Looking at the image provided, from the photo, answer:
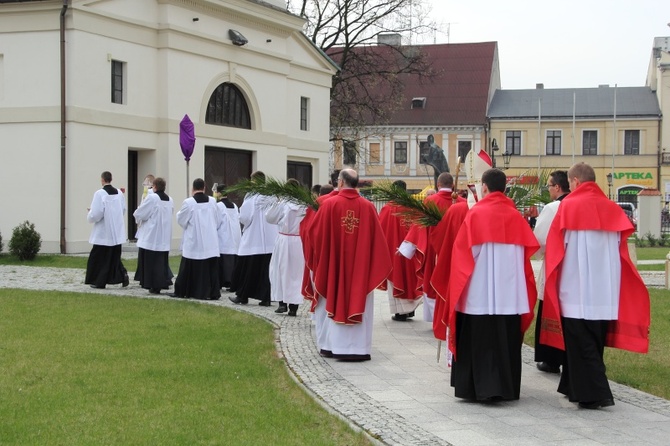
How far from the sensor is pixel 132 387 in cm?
852

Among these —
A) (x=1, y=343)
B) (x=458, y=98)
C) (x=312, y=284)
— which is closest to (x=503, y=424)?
(x=312, y=284)

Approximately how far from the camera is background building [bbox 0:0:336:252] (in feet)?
84.5

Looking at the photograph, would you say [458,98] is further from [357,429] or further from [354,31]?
[357,429]

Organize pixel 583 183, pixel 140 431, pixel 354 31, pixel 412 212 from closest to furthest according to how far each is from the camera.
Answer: pixel 140 431 < pixel 583 183 < pixel 412 212 < pixel 354 31

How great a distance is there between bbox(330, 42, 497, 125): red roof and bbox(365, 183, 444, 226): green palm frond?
53182mm

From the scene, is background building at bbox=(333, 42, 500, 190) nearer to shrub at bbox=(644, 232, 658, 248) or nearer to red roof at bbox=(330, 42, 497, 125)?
red roof at bbox=(330, 42, 497, 125)

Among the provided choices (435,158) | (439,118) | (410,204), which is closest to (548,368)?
(410,204)

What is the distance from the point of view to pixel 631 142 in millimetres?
61938

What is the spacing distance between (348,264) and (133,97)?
1887cm

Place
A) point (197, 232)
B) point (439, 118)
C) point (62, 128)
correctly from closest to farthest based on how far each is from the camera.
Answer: point (197, 232)
point (62, 128)
point (439, 118)

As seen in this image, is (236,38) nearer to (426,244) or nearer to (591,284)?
(426,244)

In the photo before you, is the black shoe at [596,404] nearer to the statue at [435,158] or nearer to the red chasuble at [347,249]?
the red chasuble at [347,249]

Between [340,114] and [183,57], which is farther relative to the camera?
[340,114]

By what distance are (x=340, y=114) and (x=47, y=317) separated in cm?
2962
